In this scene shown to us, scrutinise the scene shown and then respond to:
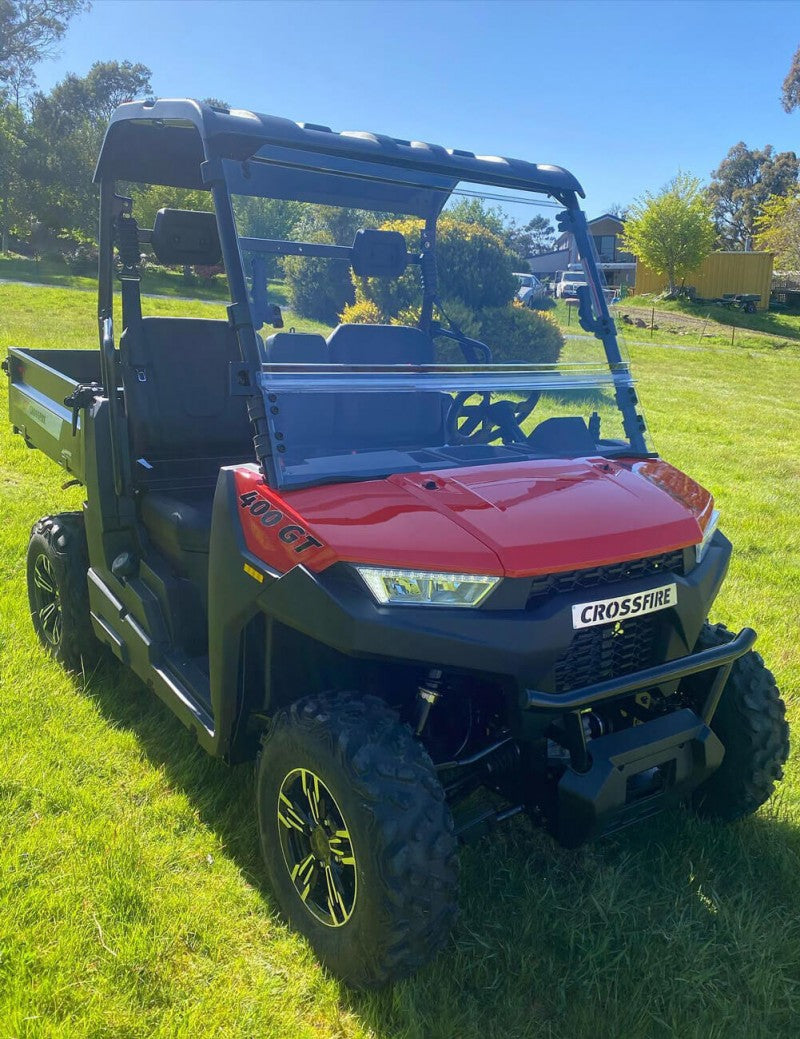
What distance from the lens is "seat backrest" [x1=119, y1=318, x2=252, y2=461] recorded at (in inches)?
141

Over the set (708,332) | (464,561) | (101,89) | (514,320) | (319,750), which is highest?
(101,89)

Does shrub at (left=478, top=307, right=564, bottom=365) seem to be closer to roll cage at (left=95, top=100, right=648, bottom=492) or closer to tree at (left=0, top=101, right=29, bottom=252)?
roll cage at (left=95, top=100, right=648, bottom=492)

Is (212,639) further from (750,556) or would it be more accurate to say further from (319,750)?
(750,556)

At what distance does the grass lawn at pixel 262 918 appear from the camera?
2.15 meters

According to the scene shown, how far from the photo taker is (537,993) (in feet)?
7.41

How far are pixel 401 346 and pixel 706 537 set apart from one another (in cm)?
115

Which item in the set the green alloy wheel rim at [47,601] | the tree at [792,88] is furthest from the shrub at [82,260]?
the tree at [792,88]

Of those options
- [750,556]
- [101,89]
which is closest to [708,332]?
[750,556]

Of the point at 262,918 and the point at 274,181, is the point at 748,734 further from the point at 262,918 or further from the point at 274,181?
the point at 274,181

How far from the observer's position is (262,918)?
2.45 metres

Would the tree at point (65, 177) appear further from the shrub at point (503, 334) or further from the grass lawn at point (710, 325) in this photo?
the shrub at point (503, 334)

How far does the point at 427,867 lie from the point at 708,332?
90.7 ft

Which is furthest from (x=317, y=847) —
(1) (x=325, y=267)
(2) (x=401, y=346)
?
(1) (x=325, y=267)

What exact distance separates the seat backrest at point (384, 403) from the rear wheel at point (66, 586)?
5.25 feet
